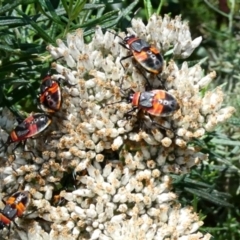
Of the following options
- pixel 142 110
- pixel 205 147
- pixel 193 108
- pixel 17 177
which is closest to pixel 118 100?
pixel 142 110

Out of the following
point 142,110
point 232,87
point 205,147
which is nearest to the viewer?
point 142,110

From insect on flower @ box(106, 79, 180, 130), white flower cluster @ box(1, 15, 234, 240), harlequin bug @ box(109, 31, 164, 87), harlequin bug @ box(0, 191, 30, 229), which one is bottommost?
harlequin bug @ box(0, 191, 30, 229)

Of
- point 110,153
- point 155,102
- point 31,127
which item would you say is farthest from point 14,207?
point 155,102

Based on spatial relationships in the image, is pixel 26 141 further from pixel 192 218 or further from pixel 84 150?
pixel 192 218

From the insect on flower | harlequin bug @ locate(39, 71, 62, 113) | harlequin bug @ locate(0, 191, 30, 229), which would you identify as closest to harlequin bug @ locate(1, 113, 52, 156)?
harlequin bug @ locate(39, 71, 62, 113)

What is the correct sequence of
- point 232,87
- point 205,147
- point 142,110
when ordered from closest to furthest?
1. point 142,110
2. point 205,147
3. point 232,87

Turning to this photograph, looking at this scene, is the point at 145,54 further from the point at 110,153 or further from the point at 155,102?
the point at 110,153

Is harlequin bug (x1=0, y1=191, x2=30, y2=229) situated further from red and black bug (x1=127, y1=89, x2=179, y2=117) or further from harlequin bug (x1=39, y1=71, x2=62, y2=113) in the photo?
red and black bug (x1=127, y1=89, x2=179, y2=117)
